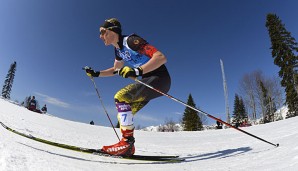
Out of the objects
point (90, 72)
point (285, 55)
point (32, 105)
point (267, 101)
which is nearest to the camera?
point (90, 72)

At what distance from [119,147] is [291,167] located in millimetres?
2148

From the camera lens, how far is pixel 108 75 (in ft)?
15.0

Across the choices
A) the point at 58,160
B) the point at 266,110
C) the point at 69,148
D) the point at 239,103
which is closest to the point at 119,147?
the point at 69,148

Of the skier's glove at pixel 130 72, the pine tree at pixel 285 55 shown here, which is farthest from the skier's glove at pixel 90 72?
the pine tree at pixel 285 55

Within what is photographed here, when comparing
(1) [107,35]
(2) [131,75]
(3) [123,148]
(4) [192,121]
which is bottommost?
(3) [123,148]

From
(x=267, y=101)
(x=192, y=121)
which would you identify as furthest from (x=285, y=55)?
(x=192, y=121)

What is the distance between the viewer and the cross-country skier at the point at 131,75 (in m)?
3.15

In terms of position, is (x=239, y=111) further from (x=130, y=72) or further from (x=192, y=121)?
(x=130, y=72)

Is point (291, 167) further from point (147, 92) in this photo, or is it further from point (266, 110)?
point (266, 110)

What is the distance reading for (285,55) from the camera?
32312 millimetres

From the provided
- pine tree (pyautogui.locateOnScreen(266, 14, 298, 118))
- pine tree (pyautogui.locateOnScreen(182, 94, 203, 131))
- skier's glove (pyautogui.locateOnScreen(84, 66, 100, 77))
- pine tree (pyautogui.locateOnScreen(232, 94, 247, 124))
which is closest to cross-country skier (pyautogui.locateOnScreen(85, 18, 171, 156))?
skier's glove (pyautogui.locateOnScreen(84, 66, 100, 77))

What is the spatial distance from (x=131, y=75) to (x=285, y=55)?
36.1 meters

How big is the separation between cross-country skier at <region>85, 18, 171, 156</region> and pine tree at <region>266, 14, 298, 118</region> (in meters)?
33.7

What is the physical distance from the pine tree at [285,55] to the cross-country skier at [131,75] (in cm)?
3366
